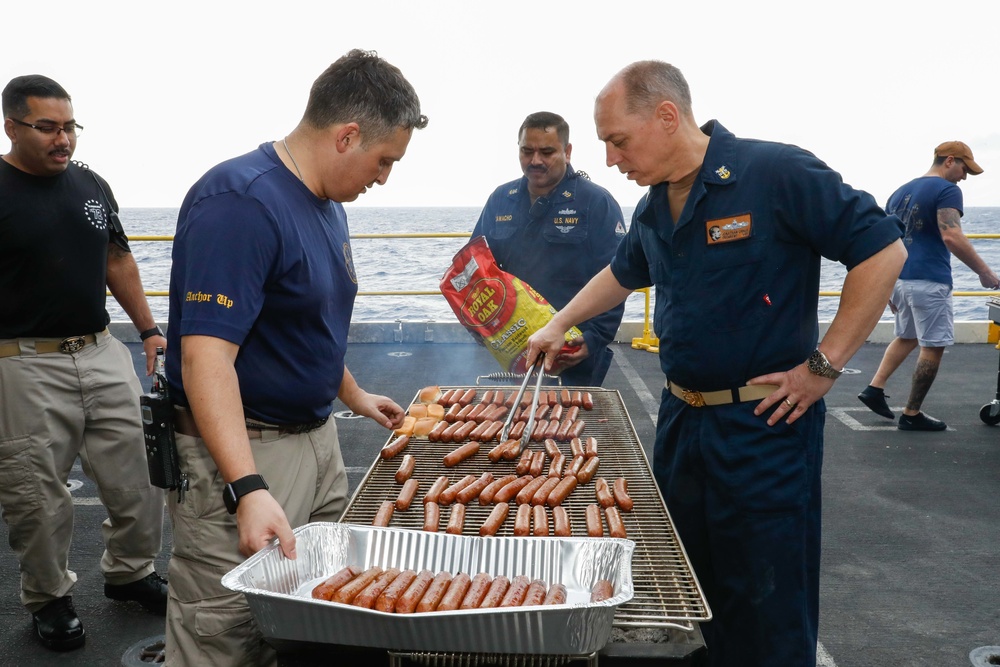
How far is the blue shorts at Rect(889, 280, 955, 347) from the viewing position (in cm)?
656

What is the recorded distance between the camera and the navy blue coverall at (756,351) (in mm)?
2582

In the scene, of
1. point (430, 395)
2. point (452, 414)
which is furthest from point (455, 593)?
point (430, 395)

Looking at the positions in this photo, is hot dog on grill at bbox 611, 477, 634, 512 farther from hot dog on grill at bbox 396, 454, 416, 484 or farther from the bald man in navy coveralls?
hot dog on grill at bbox 396, 454, 416, 484

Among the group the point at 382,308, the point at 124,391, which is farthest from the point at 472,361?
the point at 382,308

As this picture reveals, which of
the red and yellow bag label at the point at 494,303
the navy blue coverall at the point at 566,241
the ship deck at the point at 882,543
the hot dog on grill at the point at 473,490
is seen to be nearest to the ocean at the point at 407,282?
the ship deck at the point at 882,543

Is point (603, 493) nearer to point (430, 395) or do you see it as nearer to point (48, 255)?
point (430, 395)

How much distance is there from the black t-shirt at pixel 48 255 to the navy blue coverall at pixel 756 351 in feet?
9.13

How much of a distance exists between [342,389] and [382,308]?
87.8 ft

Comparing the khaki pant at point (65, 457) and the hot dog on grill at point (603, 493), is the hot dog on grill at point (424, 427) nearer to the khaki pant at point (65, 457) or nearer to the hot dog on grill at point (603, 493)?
the hot dog on grill at point (603, 493)

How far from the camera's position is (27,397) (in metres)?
3.55

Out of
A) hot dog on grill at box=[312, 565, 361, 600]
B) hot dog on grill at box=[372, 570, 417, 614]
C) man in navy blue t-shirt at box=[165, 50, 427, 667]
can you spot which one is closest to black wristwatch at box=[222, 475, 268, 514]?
man in navy blue t-shirt at box=[165, 50, 427, 667]

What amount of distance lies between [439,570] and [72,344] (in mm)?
2525

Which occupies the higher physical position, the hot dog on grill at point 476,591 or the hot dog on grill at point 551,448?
the hot dog on grill at point 476,591

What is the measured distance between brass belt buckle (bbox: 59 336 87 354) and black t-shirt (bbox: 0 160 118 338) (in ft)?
0.09
